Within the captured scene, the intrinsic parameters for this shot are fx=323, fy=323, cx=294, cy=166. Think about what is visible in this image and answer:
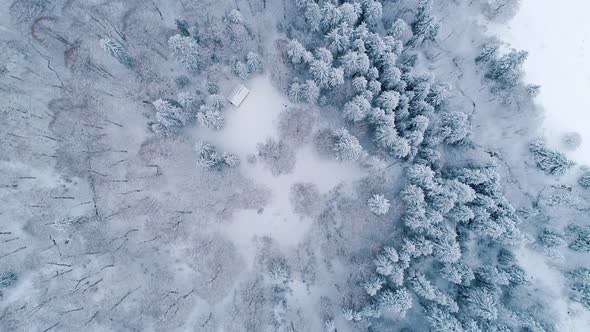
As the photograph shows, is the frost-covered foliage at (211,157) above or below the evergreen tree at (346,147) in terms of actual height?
below

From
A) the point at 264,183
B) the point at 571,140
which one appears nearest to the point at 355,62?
the point at 264,183

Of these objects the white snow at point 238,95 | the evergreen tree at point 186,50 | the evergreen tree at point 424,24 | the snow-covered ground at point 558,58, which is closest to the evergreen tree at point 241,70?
the white snow at point 238,95

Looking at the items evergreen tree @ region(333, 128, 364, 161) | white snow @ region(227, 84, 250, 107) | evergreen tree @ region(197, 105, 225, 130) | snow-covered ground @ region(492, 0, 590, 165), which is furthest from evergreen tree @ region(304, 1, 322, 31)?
snow-covered ground @ region(492, 0, 590, 165)

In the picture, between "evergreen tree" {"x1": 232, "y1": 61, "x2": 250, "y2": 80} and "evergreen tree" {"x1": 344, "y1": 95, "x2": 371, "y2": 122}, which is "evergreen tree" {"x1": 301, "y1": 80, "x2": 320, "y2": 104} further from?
"evergreen tree" {"x1": 232, "y1": 61, "x2": 250, "y2": 80}

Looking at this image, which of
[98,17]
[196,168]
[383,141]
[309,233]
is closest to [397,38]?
[383,141]

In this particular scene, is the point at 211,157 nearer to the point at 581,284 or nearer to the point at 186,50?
the point at 186,50

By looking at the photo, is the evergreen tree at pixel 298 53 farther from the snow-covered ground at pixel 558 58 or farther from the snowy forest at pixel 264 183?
the snow-covered ground at pixel 558 58
